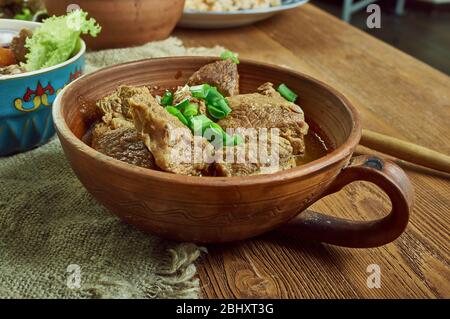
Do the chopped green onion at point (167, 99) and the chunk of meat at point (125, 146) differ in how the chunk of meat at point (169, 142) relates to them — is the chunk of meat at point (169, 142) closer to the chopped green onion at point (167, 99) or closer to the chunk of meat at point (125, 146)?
the chunk of meat at point (125, 146)

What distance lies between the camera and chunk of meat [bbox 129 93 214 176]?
754 mm

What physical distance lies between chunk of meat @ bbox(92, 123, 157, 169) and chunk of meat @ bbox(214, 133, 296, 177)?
0.35ft

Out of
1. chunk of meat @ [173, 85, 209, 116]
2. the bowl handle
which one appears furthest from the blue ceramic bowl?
the bowl handle

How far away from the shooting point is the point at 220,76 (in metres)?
1.01

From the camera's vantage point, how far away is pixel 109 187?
0.73 metres

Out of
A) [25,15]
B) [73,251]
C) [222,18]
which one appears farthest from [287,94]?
[25,15]

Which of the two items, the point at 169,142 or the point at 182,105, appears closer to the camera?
the point at 169,142

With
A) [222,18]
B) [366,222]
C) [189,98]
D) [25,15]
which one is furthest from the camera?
[222,18]

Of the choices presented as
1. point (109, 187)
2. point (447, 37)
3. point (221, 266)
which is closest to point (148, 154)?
point (109, 187)

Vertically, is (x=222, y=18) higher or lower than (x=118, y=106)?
lower

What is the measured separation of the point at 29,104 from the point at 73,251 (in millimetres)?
411

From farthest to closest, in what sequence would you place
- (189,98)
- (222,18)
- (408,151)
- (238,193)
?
(222,18), (408,151), (189,98), (238,193)

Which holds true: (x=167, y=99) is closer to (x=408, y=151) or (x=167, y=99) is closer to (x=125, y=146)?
(x=125, y=146)
